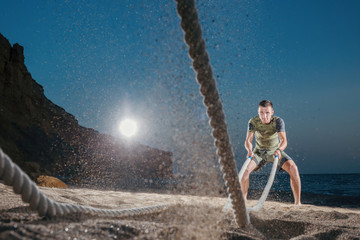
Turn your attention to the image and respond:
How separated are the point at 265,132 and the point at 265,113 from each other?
1.10 ft

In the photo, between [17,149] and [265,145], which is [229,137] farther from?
[17,149]

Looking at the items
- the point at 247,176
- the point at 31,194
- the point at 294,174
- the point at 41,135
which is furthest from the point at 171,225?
the point at 41,135

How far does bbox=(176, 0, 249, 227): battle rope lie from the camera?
4.33 feet

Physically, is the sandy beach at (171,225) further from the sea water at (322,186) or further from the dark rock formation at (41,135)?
the sea water at (322,186)

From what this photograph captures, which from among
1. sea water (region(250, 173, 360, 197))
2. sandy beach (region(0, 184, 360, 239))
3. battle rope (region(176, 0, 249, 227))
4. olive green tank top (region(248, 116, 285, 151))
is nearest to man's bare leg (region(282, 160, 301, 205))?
olive green tank top (region(248, 116, 285, 151))

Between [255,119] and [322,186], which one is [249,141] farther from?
[322,186]

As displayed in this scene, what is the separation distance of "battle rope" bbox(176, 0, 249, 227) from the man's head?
252 cm

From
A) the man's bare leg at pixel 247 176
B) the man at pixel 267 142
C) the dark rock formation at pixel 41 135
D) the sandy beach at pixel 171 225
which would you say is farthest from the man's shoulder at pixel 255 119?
the dark rock formation at pixel 41 135

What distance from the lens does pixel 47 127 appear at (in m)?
22.7

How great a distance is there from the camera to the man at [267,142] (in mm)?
4055

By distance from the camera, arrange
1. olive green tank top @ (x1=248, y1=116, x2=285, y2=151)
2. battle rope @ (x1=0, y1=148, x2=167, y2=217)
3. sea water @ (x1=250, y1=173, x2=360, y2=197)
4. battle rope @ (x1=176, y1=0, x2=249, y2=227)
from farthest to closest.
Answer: sea water @ (x1=250, y1=173, x2=360, y2=197)
olive green tank top @ (x1=248, y1=116, x2=285, y2=151)
battle rope @ (x1=176, y1=0, x2=249, y2=227)
battle rope @ (x1=0, y1=148, x2=167, y2=217)

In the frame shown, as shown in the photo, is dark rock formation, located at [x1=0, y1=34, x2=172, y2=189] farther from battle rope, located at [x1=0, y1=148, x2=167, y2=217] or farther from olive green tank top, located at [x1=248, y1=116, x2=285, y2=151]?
battle rope, located at [x1=0, y1=148, x2=167, y2=217]

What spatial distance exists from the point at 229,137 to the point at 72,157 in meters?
27.1

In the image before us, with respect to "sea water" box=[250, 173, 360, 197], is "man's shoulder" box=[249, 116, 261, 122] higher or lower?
higher
